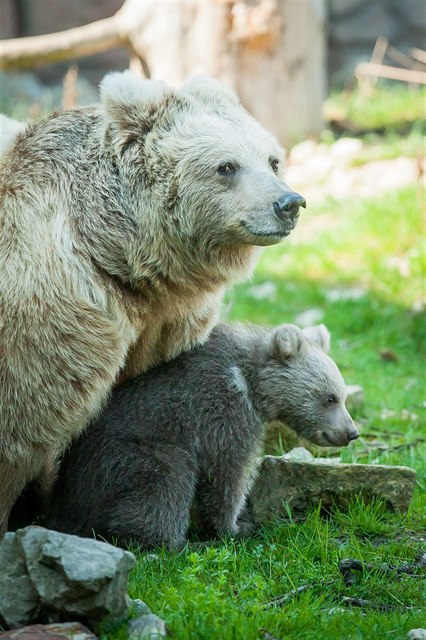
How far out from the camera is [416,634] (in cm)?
356

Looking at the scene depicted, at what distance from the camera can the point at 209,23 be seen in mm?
11242

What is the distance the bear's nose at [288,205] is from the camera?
4195mm

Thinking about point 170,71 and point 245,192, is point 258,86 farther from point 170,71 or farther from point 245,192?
point 245,192

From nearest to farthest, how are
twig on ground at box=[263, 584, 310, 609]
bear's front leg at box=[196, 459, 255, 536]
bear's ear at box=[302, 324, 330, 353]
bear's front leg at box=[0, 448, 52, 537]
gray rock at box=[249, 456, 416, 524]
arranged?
twig on ground at box=[263, 584, 310, 609], bear's front leg at box=[0, 448, 52, 537], bear's front leg at box=[196, 459, 255, 536], gray rock at box=[249, 456, 416, 524], bear's ear at box=[302, 324, 330, 353]

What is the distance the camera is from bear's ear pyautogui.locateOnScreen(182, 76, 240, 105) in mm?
4633

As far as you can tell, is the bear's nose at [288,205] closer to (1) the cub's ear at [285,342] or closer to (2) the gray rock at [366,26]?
(1) the cub's ear at [285,342]

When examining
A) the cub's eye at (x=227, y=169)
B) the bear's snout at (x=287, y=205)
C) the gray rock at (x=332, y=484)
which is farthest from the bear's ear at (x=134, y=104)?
the gray rock at (x=332, y=484)

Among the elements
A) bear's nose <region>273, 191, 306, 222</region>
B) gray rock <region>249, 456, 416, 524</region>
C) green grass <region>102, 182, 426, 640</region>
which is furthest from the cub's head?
green grass <region>102, 182, 426, 640</region>

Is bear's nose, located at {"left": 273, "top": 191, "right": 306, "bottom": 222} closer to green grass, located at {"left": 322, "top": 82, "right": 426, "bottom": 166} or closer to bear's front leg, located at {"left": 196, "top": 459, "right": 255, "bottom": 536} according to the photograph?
bear's front leg, located at {"left": 196, "top": 459, "right": 255, "bottom": 536}

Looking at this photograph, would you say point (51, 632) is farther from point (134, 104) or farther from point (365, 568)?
point (134, 104)

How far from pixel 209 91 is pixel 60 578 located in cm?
231

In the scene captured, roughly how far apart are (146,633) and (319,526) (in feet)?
4.63

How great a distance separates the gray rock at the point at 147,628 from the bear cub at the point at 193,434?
0.94 meters

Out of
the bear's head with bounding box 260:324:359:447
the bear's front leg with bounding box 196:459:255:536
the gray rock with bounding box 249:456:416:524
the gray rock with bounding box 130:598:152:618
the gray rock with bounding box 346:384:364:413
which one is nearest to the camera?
the gray rock with bounding box 130:598:152:618
